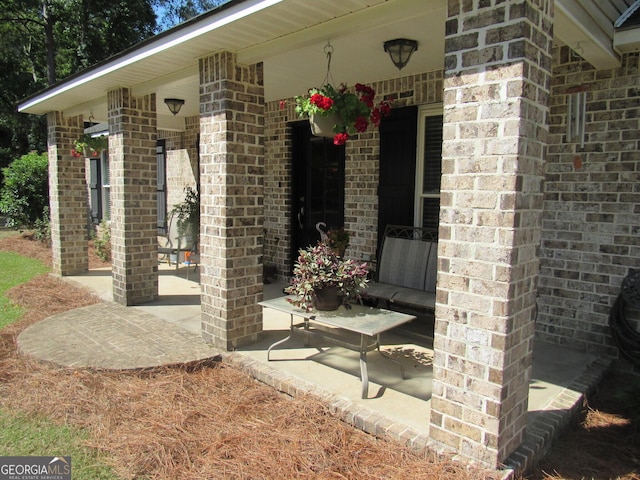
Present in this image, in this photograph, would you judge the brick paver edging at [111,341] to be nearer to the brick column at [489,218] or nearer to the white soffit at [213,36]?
the brick column at [489,218]

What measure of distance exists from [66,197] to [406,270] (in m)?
5.88

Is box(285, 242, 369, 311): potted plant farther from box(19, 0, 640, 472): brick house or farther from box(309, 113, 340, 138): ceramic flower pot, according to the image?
box(309, 113, 340, 138): ceramic flower pot

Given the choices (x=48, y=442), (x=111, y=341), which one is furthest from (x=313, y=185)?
(x=48, y=442)

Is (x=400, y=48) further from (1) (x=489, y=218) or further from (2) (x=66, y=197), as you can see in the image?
(2) (x=66, y=197)

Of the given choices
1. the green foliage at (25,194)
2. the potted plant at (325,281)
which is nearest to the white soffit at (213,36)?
the potted plant at (325,281)

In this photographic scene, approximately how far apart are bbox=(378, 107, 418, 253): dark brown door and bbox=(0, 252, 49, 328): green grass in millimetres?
4646

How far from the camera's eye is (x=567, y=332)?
427cm

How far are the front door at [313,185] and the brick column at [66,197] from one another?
370cm

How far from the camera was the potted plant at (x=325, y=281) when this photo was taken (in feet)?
11.9

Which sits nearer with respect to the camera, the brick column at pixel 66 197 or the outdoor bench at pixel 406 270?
the outdoor bench at pixel 406 270

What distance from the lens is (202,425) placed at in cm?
307

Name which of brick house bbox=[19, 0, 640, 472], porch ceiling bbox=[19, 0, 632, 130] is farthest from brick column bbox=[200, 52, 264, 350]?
porch ceiling bbox=[19, 0, 632, 130]

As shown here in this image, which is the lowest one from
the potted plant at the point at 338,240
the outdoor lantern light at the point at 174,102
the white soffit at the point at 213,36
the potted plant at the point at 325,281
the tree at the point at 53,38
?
the potted plant at the point at 325,281

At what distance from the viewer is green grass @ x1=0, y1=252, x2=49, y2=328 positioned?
18.1 feet
